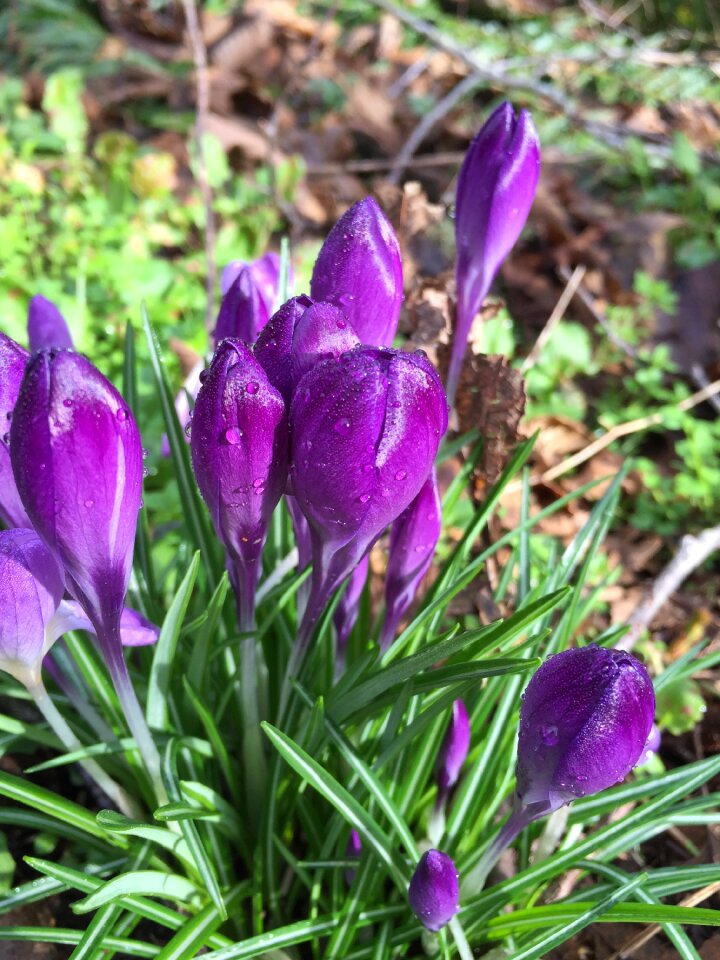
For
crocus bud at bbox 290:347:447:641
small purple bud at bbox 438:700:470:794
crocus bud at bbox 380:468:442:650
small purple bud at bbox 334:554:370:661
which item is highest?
crocus bud at bbox 290:347:447:641

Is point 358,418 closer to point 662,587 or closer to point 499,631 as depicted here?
point 499,631

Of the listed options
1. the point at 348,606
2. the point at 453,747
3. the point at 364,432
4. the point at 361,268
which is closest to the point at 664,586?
the point at 453,747

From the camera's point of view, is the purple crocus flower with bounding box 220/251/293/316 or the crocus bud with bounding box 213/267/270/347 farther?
the purple crocus flower with bounding box 220/251/293/316

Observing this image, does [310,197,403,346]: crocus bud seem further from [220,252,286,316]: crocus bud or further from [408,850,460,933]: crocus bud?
[408,850,460,933]: crocus bud

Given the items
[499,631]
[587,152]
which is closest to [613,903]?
[499,631]

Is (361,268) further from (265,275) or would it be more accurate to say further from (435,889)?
(435,889)

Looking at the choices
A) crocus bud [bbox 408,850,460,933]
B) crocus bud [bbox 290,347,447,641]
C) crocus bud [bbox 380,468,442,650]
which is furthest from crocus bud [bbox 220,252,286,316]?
crocus bud [bbox 408,850,460,933]

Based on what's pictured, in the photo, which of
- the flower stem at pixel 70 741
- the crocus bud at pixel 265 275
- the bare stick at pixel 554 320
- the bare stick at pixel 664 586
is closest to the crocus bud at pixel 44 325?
A: the crocus bud at pixel 265 275

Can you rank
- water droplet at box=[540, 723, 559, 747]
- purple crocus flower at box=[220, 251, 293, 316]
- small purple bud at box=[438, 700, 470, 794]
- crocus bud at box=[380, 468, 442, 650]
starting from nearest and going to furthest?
water droplet at box=[540, 723, 559, 747] → crocus bud at box=[380, 468, 442, 650] → small purple bud at box=[438, 700, 470, 794] → purple crocus flower at box=[220, 251, 293, 316]
